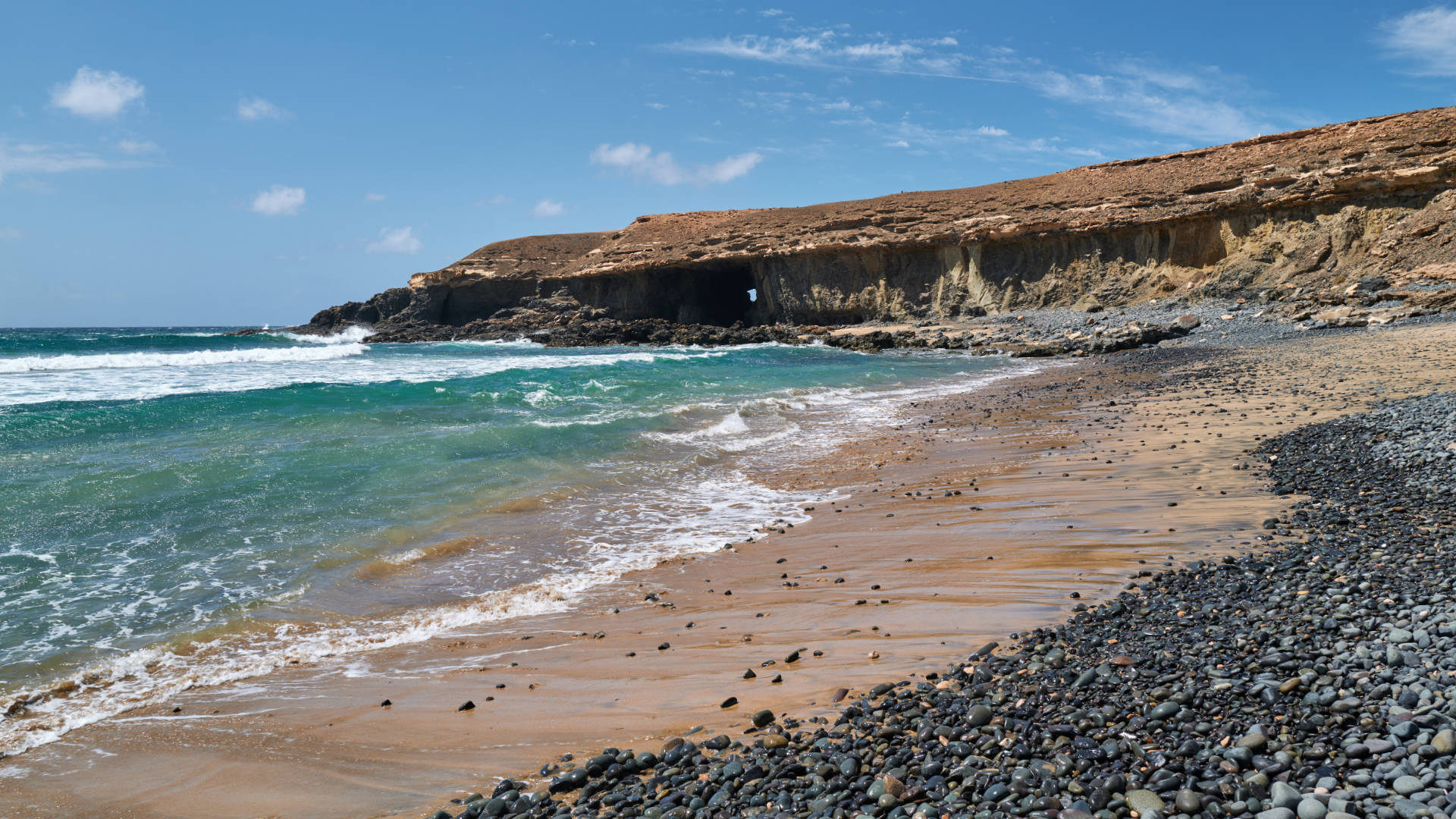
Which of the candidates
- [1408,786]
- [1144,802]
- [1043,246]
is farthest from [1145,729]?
[1043,246]

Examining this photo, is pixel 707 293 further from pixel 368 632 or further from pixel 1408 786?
pixel 1408 786

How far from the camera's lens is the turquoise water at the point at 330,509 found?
509 centimetres

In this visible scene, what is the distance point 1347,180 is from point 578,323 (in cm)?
3818

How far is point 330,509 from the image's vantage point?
26.6 ft

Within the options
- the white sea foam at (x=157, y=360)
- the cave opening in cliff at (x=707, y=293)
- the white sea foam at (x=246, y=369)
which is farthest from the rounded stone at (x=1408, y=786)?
the cave opening in cliff at (x=707, y=293)

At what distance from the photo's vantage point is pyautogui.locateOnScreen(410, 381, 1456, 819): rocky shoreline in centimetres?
232

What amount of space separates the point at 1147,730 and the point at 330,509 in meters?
7.89

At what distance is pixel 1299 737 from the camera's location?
248 centimetres

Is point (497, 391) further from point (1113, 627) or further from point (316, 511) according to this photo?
point (1113, 627)

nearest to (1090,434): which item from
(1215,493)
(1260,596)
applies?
(1215,493)

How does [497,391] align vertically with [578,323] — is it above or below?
below

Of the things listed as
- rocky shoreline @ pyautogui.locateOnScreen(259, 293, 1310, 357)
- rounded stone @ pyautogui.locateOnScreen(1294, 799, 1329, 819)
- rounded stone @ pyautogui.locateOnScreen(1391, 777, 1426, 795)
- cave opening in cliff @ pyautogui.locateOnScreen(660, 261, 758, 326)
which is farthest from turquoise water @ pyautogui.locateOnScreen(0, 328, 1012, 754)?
cave opening in cliff @ pyautogui.locateOnScreen(660, 261, 758, 326)

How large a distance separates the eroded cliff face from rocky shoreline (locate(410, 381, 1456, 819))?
26.0 metres

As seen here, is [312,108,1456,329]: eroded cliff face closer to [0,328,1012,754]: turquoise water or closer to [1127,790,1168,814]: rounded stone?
[0,328,1012,754]: turquoise water
